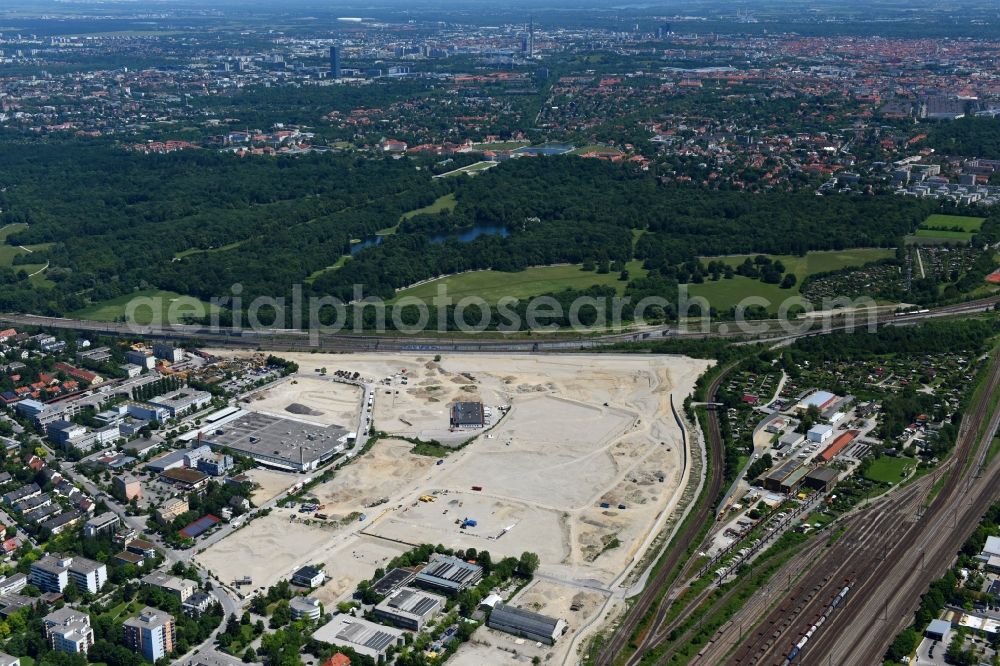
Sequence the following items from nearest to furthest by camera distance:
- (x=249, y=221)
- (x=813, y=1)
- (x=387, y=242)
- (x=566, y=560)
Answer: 1. (x=566, y=560)
2. (x=387, y=242)
3. (x=249, y=221)
4. (x=813, y=1)

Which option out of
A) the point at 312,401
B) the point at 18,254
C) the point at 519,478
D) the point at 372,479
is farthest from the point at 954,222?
the point at 18,254

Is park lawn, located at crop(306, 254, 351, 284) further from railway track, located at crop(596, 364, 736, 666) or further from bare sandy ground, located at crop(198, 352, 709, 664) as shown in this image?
railway track, located at crop(596, 364, 736, 666)

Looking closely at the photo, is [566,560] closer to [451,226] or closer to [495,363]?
[495,363]

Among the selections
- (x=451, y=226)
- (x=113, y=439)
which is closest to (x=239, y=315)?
(x=113, y=439)

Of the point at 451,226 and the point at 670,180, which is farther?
the point at 670,180

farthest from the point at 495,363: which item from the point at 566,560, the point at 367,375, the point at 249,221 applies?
the point at 249,221

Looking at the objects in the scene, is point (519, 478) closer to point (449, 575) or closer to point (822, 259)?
point (449, 575)

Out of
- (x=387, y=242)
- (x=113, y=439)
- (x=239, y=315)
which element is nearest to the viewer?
(x=113, y=439)

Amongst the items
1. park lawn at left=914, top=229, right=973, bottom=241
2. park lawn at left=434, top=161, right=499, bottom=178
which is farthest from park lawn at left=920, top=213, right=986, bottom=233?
park lawn at left=434, top=161, right=499, bottom=178
